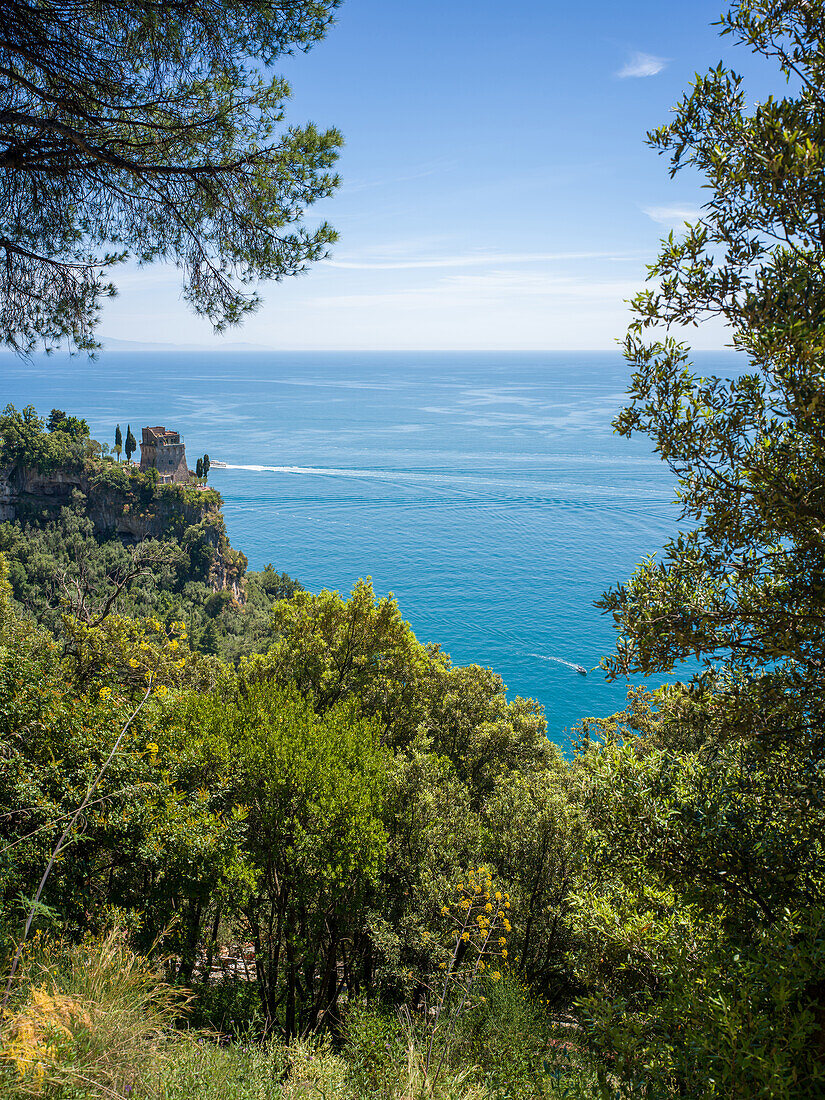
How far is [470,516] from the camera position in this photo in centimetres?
8844

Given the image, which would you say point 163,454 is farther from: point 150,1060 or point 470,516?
point 150,1060

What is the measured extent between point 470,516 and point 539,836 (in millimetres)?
78887

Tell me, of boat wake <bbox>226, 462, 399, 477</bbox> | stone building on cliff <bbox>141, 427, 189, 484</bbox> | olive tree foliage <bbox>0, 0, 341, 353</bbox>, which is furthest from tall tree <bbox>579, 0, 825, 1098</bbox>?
boat wake <bbox>226, 462, 399, 477</bbox>

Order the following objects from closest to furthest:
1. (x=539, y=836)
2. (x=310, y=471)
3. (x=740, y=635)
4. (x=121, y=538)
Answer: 1. (x=740, y=635)
2. (x=539, y=836)
3. (x=121, y=538)
4. (x=310, y=471)

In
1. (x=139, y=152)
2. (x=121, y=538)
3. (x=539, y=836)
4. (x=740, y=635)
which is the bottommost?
(x=121, y=538)

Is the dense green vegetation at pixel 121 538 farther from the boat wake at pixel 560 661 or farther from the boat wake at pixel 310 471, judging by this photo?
the boat wake at pixel 310 471

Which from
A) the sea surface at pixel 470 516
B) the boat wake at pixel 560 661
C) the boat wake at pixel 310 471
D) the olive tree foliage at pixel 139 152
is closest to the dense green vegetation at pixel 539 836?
the olive tree foliage at pixel 139 152

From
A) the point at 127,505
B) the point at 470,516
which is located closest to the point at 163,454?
the point at 127,505

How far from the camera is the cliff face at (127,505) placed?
232 ft

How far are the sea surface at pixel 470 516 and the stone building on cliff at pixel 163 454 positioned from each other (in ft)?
42.1

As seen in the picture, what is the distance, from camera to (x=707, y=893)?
4.33 metres

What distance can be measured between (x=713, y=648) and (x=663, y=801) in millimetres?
1368

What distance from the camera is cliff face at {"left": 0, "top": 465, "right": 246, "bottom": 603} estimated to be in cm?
7081

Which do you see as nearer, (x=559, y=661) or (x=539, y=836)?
(x=539, y=836)
